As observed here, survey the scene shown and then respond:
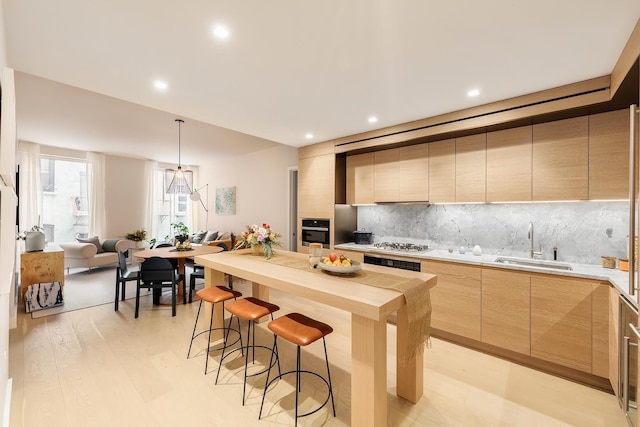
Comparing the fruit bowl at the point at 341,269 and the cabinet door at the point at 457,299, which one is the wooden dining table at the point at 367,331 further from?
the cabinet door at the point at 457,299

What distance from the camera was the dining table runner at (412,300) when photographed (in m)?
1.72

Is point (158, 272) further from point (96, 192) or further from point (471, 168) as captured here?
point (96, 192)

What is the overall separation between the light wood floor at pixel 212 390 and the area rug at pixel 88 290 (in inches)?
31.5

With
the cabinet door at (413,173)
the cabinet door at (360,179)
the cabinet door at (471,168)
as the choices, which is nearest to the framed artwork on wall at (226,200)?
the cabinet door at (360,179)

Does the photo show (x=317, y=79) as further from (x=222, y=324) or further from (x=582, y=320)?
(x=582, y=320)

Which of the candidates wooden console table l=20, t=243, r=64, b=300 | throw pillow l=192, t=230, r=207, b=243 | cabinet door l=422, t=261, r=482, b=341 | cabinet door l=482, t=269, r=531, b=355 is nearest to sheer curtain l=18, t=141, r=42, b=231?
wooden console table l=20, t=243, r=64, b=300

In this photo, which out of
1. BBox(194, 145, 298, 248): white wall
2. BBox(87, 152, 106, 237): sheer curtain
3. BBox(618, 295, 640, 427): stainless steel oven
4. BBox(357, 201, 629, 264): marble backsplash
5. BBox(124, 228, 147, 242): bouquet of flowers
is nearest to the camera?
BBox(618, 295, 640, 427): stainless steel oven

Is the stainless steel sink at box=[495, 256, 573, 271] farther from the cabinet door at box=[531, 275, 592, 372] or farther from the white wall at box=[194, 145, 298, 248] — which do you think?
the white wall at box=[194, 145, 298, 248]

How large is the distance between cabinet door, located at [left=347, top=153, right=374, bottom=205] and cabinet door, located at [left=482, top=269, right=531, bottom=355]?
1.84 metres

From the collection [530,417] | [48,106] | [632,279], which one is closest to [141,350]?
[530,417]

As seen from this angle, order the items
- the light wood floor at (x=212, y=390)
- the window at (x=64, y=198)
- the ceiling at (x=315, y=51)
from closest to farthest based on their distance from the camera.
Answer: the ceiling at (x=315, y=51) → the light wood floor at (x=212, y=390) → the window at (x=64, y=198)

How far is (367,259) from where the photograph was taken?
3.67m

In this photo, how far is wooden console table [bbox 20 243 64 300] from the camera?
150 inches

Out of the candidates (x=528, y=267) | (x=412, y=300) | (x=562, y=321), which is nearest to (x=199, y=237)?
(x=412, y=300)
